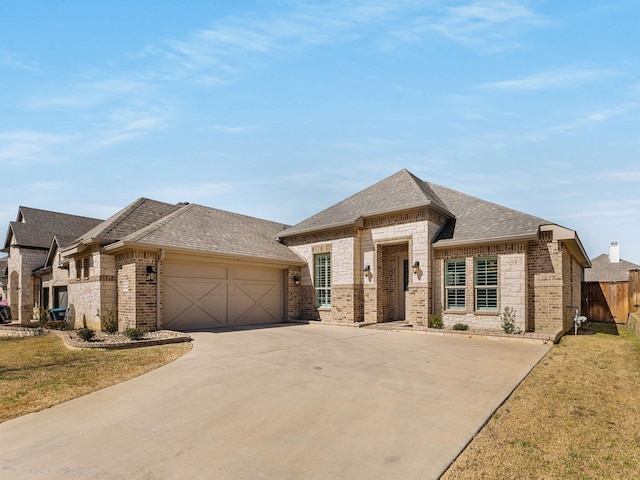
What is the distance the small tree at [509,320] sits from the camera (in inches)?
472

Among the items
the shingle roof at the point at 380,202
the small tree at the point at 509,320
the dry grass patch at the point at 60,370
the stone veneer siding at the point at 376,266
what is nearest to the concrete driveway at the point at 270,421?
the dry grass patch at the point at 60,370

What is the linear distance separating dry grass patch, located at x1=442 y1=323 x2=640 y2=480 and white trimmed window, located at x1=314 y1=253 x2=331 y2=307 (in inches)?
398

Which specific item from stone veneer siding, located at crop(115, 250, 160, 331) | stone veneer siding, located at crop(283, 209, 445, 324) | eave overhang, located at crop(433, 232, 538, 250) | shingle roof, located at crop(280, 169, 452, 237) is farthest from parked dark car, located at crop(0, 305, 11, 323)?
eave overhang, located at crop(433, 232, 538, 250)

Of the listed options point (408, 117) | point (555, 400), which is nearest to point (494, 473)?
point (555, 400)

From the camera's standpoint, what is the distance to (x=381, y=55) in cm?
909

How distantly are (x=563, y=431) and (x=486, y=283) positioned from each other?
9.08 meters

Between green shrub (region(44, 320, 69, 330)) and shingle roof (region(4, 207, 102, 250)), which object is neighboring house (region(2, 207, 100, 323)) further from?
green shrub (region(44, 320, 69, 330))

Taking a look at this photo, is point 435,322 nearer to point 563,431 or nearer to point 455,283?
point 455,283

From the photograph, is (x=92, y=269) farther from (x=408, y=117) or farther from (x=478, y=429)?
(x=478, y=429)

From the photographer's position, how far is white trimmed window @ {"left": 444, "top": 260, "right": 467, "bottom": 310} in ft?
44.4

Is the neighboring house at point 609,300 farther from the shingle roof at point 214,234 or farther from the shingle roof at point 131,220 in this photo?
the shingle roof at point 131,220

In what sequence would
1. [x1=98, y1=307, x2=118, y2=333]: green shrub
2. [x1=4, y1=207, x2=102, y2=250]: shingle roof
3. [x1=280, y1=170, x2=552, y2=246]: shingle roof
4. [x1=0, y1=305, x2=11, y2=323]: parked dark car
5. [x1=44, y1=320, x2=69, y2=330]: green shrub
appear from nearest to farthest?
[x1=280, y1=170, x2=552, y2=246]: shingle roof → [x1=98, y1=307, x2=118, y2=333]: green shrub → [x1=44, y1=320, x2=69, y2=330]: green shrub → [x1=0, y1=305, x2=11, y2=323]: parked dark car → [x1=4, y1=207, x2=102, y2=250]: shingle roof

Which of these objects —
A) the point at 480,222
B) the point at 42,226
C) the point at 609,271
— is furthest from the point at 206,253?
the point at 609,271

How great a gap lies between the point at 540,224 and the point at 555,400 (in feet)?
26.6
